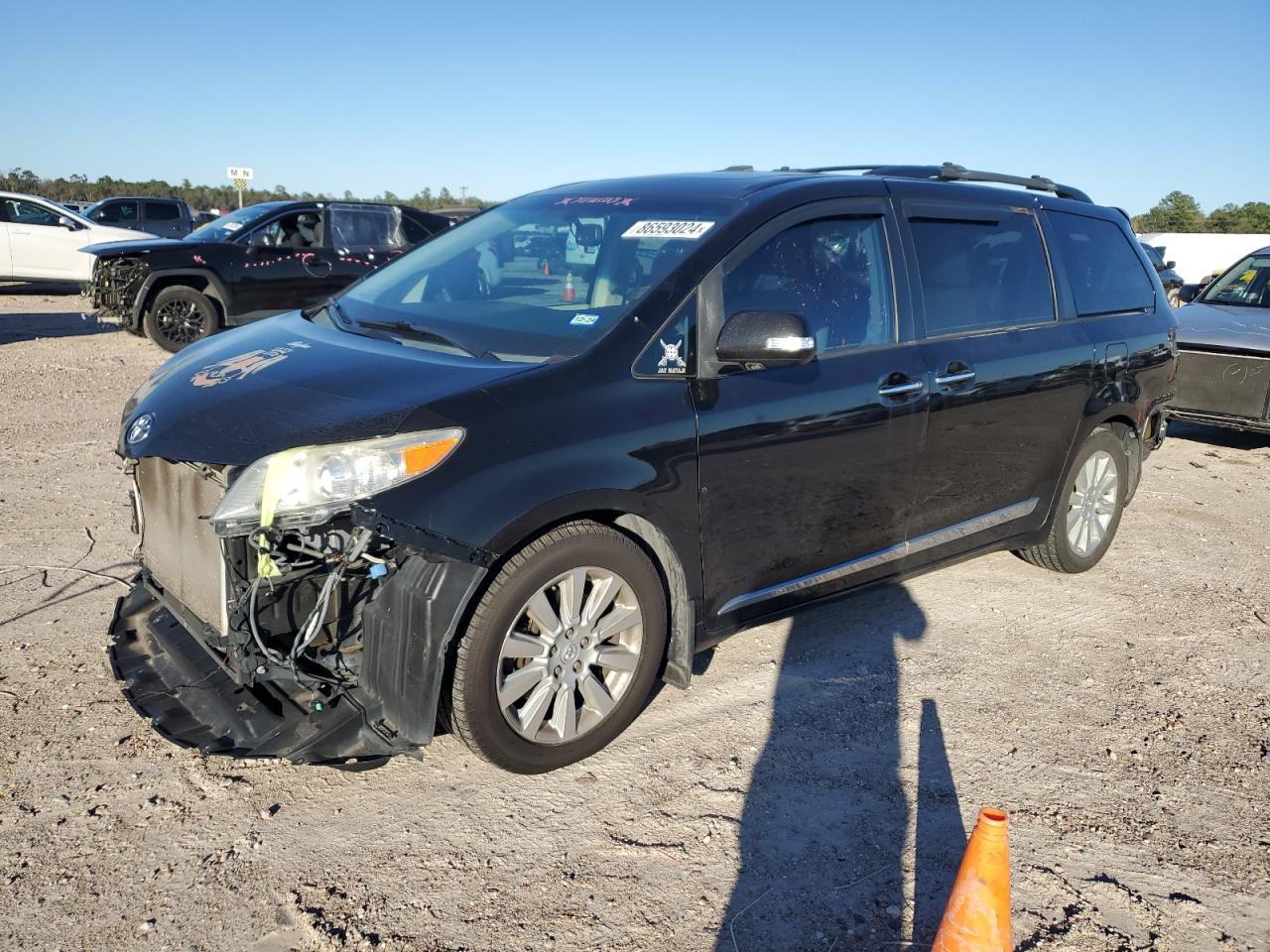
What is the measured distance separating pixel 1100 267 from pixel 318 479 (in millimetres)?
4315

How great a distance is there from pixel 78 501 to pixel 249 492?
142 inches

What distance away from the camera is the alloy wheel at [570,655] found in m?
3.09

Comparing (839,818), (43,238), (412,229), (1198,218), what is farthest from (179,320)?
(1198,218)

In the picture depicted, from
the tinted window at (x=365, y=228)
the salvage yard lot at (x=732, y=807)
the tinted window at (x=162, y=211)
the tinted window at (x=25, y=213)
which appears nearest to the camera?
the salvage yard lot at (x=732, y=807)

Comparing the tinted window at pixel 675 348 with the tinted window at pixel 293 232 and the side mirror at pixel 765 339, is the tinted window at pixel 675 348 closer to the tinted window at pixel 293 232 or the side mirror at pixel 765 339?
the side mirror at pixel 765 339

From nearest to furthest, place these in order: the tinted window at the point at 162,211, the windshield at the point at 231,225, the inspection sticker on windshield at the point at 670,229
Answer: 1. the inspection sticker on windshield at the point at 670,229
2. the windshield at the point at 231,225
3. the tinted window at the point at 162,211

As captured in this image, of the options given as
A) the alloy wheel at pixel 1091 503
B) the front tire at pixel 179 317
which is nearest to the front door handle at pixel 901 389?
the alloy wheel at pixel 1091 503

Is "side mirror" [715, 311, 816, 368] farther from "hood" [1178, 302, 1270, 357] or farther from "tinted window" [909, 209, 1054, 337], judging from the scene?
"hood" [1178, 302, 1270, 357]

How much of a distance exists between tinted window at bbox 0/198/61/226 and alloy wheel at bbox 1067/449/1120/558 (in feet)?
54.2

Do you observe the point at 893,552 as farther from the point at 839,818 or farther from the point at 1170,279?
the point at 1170,279

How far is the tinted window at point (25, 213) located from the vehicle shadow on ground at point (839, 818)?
16.3 metres

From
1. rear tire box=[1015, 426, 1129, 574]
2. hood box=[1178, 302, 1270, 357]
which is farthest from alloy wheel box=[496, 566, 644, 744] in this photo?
hood box=[1178, 302, 1270, 357]

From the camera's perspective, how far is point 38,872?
2723 mm

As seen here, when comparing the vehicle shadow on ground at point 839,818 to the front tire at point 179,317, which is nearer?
the vehicle shadow on ground at point 839,818
